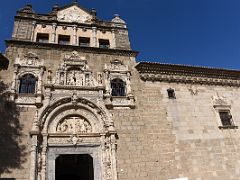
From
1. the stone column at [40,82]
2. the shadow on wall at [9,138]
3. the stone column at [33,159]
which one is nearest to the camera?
the stone column at [33,159]

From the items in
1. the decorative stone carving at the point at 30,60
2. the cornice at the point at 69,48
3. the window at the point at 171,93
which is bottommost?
the window at the point at 171,93

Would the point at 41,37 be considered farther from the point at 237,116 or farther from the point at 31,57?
the point at 237,116

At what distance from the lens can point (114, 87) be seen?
1244cm

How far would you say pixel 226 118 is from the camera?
13.7 meters

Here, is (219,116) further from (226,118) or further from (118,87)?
(118,87)

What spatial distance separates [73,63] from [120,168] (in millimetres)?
5959

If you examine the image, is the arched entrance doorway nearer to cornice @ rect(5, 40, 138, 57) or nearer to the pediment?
cornice @ rect(5, 40, 138, 57)

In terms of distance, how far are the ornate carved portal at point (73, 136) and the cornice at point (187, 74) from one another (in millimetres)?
3921

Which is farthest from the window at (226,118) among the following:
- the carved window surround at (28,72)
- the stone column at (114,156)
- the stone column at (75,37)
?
the carved window surround at (28,72)

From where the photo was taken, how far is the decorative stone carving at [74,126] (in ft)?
34.9

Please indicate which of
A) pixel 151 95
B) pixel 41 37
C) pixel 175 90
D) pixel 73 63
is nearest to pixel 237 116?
pixel 175 90

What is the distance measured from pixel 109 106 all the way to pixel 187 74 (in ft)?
19.2

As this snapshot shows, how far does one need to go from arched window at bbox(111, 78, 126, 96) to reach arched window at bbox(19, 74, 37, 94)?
4.05 m

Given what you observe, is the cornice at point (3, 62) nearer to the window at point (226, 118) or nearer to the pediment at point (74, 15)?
the pediment at point (74, 15)
